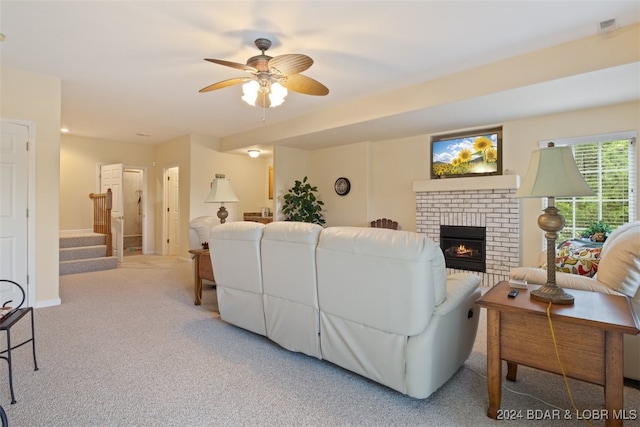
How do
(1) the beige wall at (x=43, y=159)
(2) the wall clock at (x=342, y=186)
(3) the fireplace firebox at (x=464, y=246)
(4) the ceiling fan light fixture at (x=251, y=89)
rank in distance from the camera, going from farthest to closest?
1. (2) the wall clock at (x=342, y=186)
2. (3) the fireplace firebox at (x=464, y=246)
3. (1) the beige wall at (x=43, y=159)
4. (4) the ceiling fan light fixture at (x=251, y=89)

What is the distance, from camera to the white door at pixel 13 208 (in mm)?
3430

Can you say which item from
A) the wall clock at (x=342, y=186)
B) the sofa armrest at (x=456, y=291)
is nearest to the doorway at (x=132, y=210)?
the wall clock at (x=342, y=186)

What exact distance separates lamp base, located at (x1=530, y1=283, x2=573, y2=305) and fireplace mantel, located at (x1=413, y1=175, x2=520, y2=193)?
2.89m

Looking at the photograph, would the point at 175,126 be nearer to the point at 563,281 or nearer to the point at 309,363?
the point at 309,363

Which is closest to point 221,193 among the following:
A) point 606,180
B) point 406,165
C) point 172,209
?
point 406,165

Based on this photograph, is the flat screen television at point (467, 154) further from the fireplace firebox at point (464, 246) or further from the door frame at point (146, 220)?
the door frame at point (146, 220)

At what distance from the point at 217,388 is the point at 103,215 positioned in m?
6.00

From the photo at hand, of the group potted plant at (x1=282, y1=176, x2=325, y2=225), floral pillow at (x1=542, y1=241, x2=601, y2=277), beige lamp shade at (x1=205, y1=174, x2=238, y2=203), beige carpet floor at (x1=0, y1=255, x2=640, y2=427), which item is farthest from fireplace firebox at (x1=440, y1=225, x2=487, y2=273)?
beige lamp shade at (x1=205, y1=174, x2=238, y2=203)

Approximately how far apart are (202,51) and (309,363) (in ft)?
9.39

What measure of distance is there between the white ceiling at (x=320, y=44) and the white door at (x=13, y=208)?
778 millimetres

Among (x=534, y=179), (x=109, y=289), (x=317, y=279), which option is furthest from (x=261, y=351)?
(x=109, y=289)

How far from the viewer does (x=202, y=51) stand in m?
3.08

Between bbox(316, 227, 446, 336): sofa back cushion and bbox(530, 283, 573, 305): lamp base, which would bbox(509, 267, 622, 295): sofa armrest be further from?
bbox(316, 227, 446, 336): sofa back cushion

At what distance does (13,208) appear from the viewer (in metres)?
3.49
